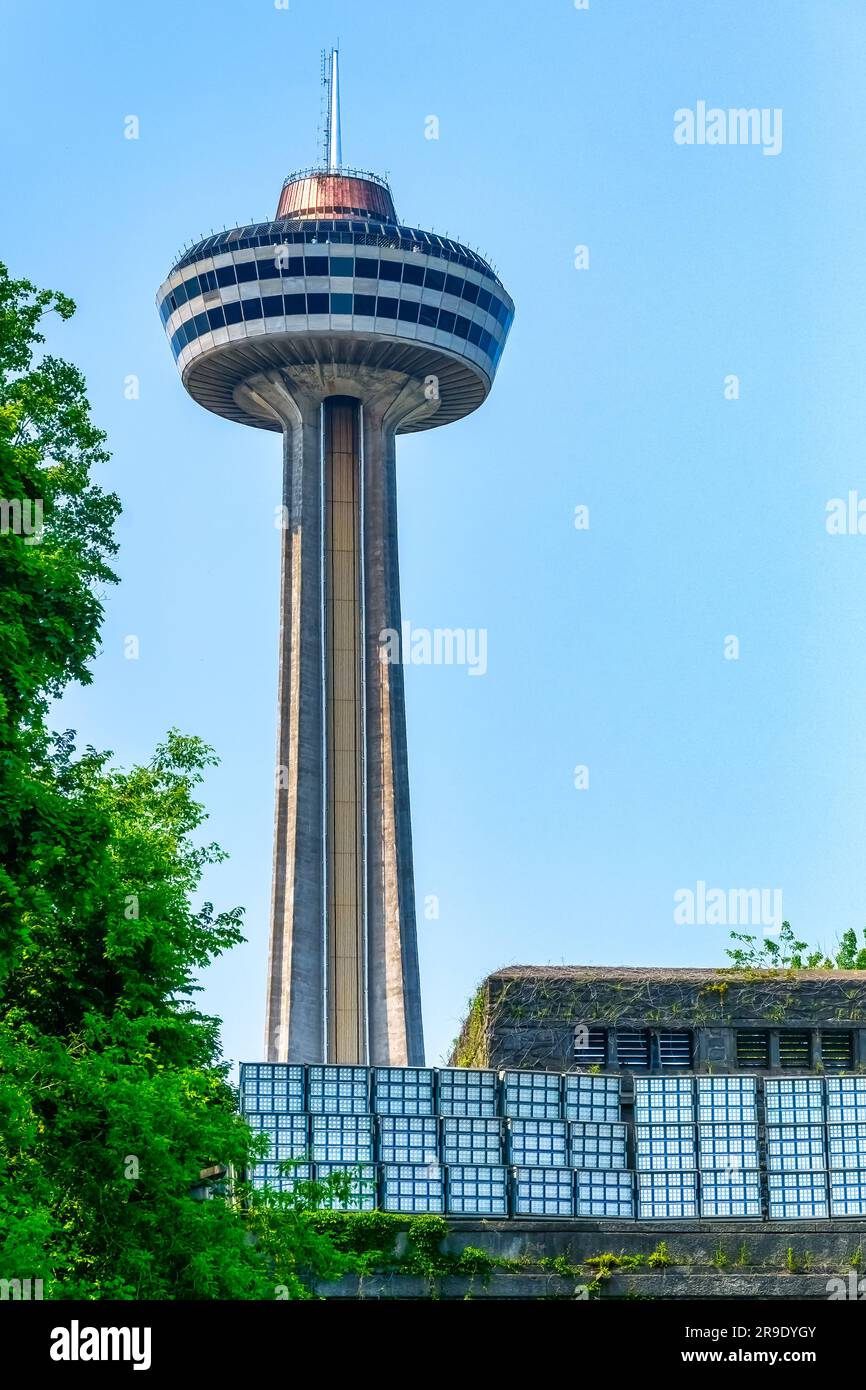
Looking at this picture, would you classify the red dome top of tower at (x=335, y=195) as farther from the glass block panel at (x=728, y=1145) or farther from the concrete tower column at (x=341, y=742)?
the glass block panel at (x=728, y=1145)

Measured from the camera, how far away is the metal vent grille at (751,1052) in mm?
49281

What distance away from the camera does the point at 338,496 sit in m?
107

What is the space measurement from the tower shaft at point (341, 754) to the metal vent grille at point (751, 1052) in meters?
A: 47.0

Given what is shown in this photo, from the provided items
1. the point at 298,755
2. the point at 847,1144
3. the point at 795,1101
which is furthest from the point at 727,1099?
the point at 298,755

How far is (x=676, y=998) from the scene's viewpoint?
49.4 meters

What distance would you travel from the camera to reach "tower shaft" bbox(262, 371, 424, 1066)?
9769cm

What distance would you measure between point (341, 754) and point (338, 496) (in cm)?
1334

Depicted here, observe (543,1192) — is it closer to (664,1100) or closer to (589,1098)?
(589,1098)

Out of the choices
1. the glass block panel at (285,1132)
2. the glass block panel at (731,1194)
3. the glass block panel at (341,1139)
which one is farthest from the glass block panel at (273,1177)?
the glass block panel at (731,1194)

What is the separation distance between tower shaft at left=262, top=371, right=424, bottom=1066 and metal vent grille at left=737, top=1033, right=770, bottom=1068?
47027mm

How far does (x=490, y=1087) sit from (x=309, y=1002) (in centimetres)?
5284

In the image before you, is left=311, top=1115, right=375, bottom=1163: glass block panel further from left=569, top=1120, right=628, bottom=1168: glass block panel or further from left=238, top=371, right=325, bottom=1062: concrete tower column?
left=238, top=371, right=325, bottom=1062: concrete tower column

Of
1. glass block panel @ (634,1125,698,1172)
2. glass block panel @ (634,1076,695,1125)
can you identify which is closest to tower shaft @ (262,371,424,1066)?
glass block panel @ (634,1076,695,1125)
